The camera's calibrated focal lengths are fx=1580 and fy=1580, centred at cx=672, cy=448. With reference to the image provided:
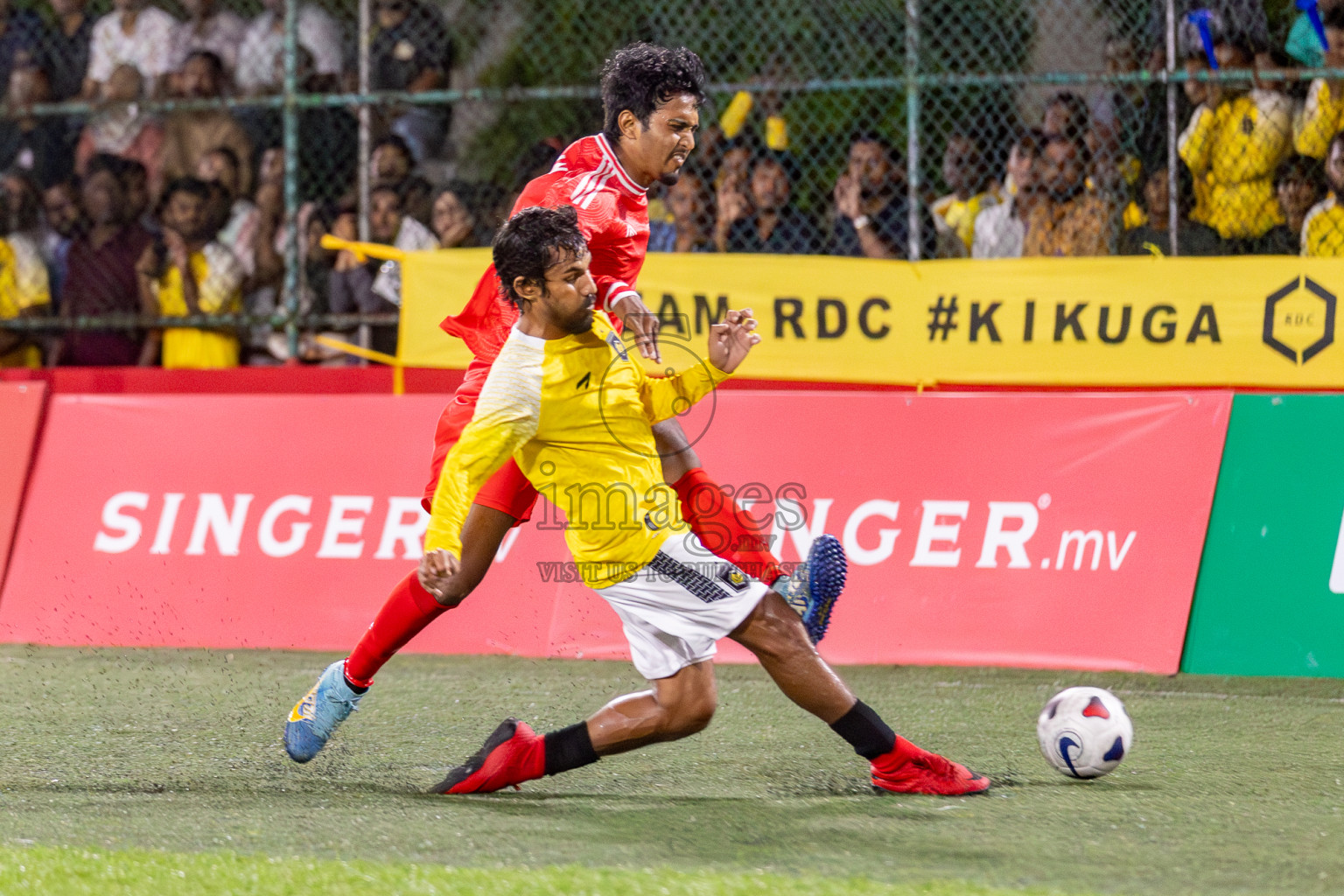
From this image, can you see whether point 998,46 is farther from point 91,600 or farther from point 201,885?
point 201,885

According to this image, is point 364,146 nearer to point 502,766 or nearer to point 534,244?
point 534,244

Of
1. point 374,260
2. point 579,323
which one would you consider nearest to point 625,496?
point 579,323

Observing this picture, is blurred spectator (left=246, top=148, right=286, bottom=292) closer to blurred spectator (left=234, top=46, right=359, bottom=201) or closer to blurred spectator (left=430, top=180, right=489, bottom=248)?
blurred spectator (left=234, top=46, right=359, bottom=201)

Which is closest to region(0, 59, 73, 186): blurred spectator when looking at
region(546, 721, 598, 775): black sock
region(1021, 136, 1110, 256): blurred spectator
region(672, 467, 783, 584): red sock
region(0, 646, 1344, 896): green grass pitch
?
region(0, 646, 1344, 896): green grass pitch

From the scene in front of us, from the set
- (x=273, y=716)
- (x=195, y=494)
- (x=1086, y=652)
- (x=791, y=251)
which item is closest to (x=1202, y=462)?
(x=1086, y=652)

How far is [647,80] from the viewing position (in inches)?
185

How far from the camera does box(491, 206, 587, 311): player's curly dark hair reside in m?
4.11

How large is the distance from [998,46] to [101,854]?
6.69 m

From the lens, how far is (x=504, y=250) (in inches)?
164

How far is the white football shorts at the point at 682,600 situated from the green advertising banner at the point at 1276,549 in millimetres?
3006

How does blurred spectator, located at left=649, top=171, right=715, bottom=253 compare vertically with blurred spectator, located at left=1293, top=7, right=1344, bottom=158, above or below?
below

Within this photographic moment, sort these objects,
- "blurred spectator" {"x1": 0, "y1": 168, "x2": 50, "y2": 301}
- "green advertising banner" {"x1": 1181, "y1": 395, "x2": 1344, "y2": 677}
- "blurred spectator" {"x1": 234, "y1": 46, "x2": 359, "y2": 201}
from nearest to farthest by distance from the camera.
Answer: "green advertising banner" {"x1": 1181, "y1": 395, "x2": 1344, "y2": 677} → "blurred spectator" {"x1": 234, "y1": 46, "x2": 359, "y2": 201} → "blurred spectator" {"x1": 0, "y1": 168, "x2": 50, "y2": 301}

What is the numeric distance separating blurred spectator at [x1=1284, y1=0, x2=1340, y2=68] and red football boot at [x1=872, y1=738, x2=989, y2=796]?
16.9 ft

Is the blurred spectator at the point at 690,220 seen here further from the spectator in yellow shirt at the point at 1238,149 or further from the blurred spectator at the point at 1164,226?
the spectator in yellow shirt at the point at 1238,149
